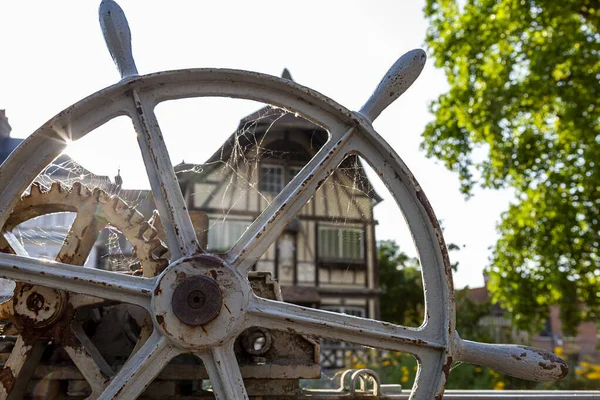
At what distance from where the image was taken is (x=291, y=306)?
1885mm

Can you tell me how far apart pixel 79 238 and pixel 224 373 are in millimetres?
764

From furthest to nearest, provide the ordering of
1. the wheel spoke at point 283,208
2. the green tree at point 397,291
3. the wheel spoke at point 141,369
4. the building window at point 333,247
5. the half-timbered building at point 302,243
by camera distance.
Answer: the green tree at point 397,291 < the building window at point 333,247 < the half-timbered building at point 302,243 < the wheel spoke at point 283,208 < the wheel spoke at point 141,369

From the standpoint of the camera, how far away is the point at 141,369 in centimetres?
180

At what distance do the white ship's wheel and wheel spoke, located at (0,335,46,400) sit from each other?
293 mm

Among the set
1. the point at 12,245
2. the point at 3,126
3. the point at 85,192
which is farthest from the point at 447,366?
the point at 3,126

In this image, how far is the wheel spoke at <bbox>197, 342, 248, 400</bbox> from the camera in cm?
183

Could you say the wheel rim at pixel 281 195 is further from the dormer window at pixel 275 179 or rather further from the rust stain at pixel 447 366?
the dormer window at pixel 275 179

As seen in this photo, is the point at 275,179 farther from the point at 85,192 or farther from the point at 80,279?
the point at 80,279

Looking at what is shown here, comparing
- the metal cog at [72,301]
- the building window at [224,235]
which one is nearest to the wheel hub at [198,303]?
the metal cog at [72,301]

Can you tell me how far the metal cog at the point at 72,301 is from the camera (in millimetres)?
1998

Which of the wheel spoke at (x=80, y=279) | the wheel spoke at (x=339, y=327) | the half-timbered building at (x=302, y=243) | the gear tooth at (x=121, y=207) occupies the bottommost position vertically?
the wheel spoke at (x=339, y=327)

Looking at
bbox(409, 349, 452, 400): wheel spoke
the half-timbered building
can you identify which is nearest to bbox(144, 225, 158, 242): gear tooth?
bbox(409, 349, 452, 400): wheel spoke

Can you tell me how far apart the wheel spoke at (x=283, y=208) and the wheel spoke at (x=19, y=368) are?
795 millimetres

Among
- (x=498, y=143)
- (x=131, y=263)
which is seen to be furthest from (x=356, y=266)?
(x=131, y=263)
